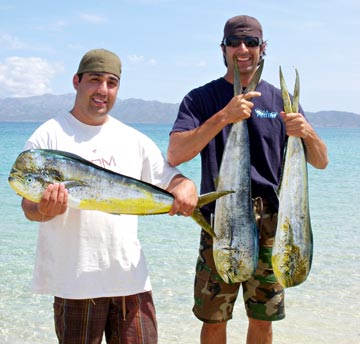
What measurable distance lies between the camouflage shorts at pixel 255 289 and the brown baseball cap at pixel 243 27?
3.47 feet

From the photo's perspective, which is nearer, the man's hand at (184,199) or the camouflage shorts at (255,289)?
the man's hand at (184,199)

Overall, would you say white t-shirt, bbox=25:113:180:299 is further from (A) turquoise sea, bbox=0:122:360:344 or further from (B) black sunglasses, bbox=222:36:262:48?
(A) turquoise sea, bbox=0:122:360:344

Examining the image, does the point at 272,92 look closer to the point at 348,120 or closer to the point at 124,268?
the point at 124,268

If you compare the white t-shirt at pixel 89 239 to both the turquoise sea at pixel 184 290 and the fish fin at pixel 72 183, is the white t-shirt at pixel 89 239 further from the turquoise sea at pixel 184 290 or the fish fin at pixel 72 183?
the turquoise sea at pixel 184 290

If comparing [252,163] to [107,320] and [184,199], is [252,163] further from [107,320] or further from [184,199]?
[107,320]

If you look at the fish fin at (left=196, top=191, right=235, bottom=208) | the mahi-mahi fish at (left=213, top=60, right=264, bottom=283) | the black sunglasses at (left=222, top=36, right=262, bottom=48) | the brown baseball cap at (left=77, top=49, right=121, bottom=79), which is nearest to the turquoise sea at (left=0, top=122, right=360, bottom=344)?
the mahi-mahi fish at (left=213, top=60, right=264, bottom=283)

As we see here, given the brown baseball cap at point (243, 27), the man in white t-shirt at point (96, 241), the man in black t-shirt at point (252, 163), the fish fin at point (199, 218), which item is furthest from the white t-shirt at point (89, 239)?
the brown baseball cap at point (243, 27)

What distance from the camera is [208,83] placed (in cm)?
354

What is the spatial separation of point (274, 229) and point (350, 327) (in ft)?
7.80

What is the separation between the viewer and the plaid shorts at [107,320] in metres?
2.86

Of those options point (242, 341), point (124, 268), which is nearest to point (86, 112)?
point (124, 268)

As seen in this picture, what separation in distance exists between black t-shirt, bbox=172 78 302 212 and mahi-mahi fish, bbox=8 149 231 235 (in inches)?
28.0

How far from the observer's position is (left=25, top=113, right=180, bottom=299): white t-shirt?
9.17 feet

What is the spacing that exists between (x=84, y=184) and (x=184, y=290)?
4049 millimetres
